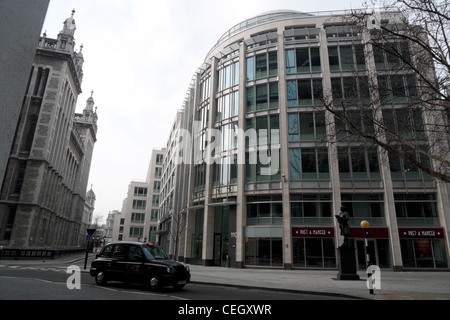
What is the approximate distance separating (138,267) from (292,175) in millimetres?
19167

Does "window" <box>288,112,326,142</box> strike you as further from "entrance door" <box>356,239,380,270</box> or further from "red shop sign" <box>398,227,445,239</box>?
"red shop sign" <box>398,227,445,239</box>

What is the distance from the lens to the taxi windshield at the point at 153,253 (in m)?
10.9

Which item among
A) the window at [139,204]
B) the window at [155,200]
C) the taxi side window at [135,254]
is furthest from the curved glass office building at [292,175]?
the window at [139,204]

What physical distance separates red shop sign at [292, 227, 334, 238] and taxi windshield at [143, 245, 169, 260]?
Result: 54.3ft

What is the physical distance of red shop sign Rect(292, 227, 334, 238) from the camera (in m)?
25.0

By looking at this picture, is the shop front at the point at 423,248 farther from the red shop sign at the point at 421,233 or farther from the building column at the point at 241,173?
the building column at the point at 241,173

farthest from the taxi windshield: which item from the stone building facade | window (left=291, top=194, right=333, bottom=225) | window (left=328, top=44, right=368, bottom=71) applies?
the stone building facade

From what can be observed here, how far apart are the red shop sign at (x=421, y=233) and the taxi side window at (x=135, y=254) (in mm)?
23261

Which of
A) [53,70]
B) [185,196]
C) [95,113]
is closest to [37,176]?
[53,70]

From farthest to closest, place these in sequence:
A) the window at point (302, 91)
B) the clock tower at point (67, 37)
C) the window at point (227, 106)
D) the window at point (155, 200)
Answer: the window at point (155, 200) < the clock tower at point (67, 37) < the window at point (227, 106) < the window at point (302, 91)

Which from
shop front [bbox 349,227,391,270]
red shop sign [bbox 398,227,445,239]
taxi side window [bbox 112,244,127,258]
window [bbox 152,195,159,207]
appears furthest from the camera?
window [bbox 152,195,159,207]

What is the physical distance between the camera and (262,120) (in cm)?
2934
